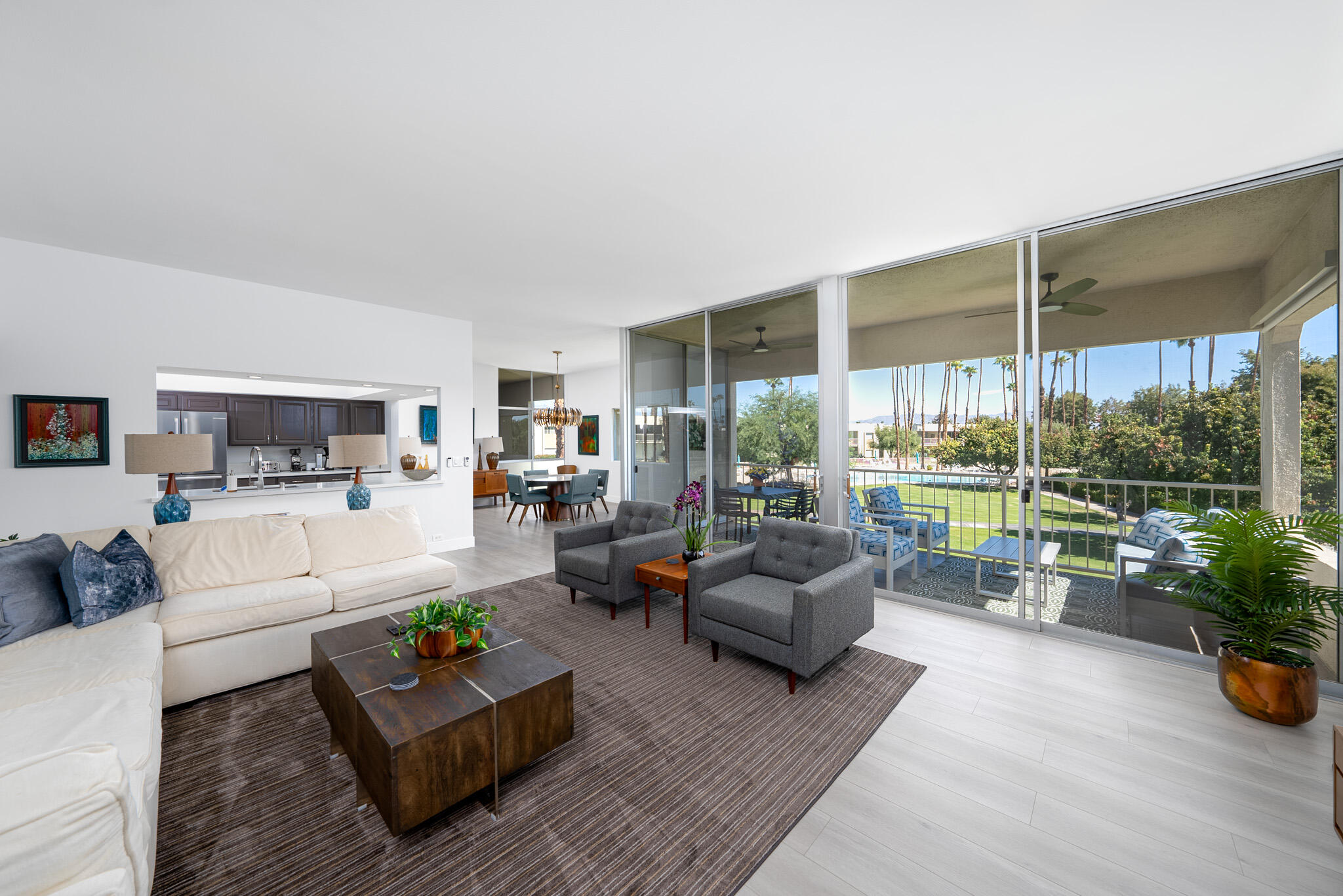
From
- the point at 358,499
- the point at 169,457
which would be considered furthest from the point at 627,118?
the point at 358,499

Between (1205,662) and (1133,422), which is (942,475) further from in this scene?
(1205,662)

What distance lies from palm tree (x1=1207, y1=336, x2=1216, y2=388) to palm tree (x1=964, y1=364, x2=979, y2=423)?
45.8 inches

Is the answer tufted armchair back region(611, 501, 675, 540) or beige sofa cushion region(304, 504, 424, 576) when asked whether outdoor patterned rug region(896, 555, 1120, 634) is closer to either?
tufted armchair back region(611, 501, 675, 540)

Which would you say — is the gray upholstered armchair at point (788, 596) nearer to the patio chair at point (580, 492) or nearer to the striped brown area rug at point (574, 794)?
the striped brown area rug at point (574, 794)

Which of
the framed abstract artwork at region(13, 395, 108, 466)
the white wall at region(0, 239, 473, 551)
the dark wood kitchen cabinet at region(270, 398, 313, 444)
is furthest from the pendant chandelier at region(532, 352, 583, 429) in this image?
the framed abstract artwork at region(13, 395, 108, 466)

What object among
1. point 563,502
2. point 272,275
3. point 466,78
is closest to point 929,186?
point 466,78

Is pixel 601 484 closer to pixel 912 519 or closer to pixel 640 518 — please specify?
pixel 640 518

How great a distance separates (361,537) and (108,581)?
4.10 ft

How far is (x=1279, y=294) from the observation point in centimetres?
272

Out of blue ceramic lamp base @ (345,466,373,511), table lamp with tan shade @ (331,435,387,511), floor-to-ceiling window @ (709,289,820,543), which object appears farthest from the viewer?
floor-to-ceiling window @ (709,289,820,543)

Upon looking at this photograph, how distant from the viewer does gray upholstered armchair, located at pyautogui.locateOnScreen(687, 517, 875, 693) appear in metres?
2.60

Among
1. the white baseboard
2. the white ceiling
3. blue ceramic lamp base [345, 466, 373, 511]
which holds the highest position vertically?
the white ceiling

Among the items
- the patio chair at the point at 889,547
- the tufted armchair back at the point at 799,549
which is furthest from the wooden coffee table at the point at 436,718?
the patio chair at the point at 889,547

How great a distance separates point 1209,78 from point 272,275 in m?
6.00
